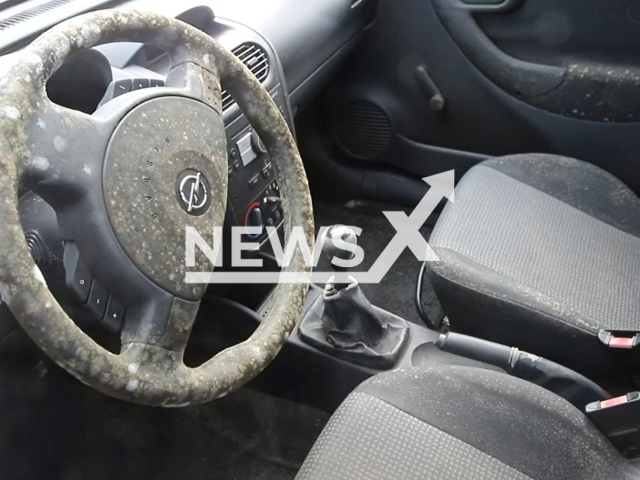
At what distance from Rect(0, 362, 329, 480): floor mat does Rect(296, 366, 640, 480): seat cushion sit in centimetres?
53

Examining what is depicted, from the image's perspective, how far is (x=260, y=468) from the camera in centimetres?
145

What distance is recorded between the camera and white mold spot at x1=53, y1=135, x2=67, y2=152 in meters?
0.69

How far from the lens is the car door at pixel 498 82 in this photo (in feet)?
5.16

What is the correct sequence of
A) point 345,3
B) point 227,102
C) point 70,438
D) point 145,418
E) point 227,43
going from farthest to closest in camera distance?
point 345,3 → point 145,418 → point 70,438 → point 227,43 → point 227,102

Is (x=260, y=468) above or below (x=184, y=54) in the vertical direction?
below

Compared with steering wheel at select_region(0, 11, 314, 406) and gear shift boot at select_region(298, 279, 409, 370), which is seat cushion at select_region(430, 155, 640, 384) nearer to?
gear shift boot at select_region(298, 279, 409, 370)

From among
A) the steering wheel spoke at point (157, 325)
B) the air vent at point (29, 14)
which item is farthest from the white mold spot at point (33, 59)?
the air vent at point (29, 14)

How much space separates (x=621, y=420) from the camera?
3.03 feet

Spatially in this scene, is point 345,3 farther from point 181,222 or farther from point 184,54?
point 181,222

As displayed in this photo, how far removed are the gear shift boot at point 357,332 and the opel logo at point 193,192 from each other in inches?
15.5

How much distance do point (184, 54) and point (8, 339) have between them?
1.52 ft

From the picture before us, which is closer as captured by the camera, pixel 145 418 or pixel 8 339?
pixel 8 339

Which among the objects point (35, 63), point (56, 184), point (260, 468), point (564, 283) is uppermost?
point (35, 63)

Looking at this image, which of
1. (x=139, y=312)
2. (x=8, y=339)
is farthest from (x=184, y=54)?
(x=8, y=339)
